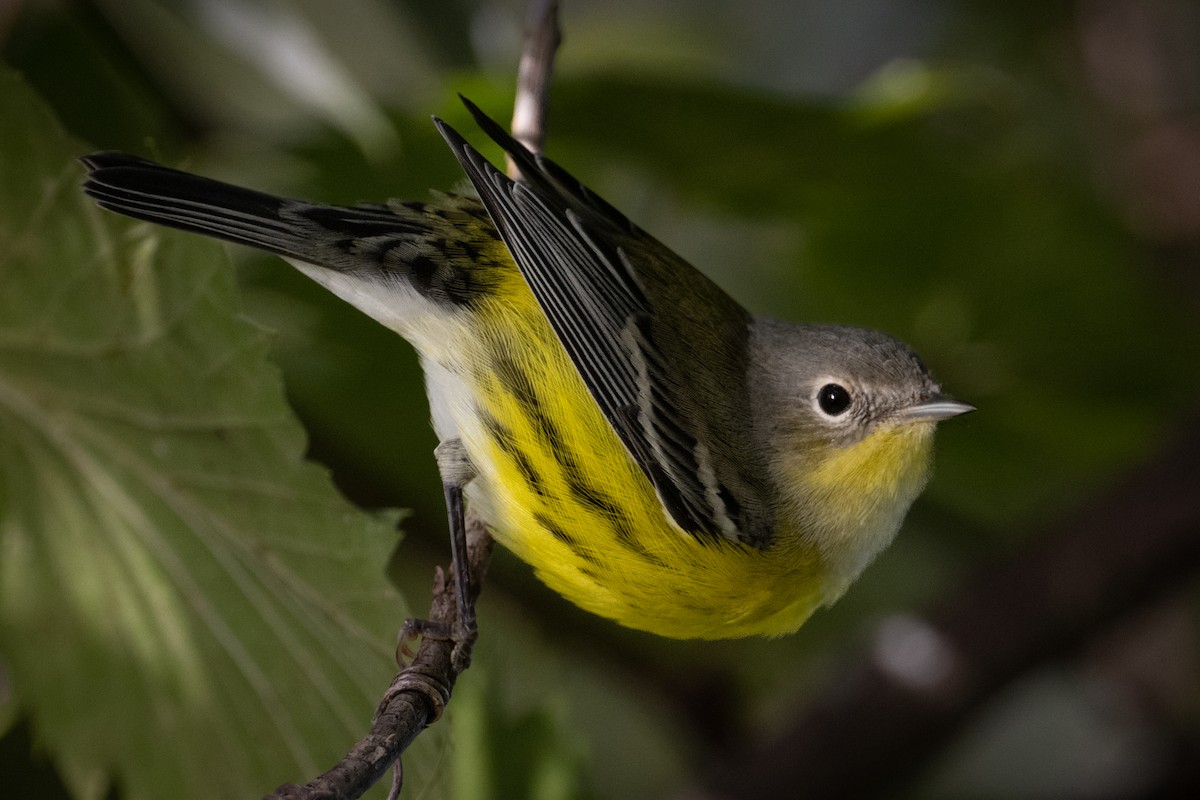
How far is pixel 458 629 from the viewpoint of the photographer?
170 cm

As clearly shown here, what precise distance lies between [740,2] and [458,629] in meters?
3.43

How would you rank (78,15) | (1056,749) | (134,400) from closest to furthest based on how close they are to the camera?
(134,400), (78,15), (1056,749)

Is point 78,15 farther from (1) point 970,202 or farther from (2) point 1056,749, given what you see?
(2) point 1056,749

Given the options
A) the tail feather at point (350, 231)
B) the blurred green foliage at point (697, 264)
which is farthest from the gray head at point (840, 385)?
the tail feather at point (350, 231)

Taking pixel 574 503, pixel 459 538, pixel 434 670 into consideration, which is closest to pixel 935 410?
pixel 574 503

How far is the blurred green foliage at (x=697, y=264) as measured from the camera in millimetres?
1893

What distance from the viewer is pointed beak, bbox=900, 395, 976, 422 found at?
1.88 meters

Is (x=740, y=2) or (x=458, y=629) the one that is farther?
(x=740, y=2)

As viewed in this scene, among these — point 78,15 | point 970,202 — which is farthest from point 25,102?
point 970,202

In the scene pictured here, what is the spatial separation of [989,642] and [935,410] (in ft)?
2.52

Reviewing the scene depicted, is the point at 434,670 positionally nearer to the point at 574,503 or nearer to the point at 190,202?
the point at 574,503

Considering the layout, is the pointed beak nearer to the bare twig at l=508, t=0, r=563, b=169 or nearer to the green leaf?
the bare twig at l=508, t=0, r=563, b=169

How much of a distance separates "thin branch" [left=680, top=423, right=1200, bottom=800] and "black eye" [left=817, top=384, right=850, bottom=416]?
0.71 metres

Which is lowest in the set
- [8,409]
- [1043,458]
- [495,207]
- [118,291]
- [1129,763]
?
[8,409]
